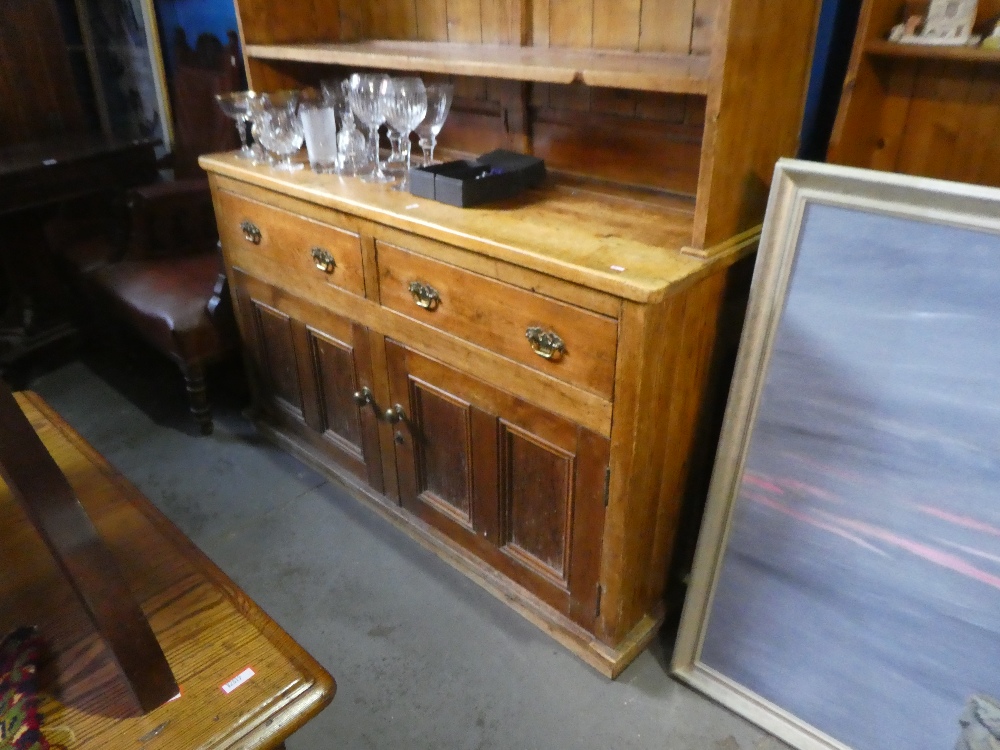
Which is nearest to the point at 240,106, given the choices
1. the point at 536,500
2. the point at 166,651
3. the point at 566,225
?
the point at 566,225

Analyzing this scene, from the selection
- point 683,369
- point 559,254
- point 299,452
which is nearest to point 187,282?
point 299,452

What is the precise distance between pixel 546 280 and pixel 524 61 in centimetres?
45

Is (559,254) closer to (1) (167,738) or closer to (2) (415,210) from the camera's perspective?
(2) (415,210)

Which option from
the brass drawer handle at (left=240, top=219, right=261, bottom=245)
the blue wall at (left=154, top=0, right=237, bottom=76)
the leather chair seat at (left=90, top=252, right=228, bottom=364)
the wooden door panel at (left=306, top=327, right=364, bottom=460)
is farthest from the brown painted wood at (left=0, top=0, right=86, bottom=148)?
the wooden door panel at (left=306, top=327, right=364, bottom=460)

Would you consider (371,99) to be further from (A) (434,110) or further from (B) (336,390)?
(B) (336,390)

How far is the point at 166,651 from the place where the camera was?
74cm

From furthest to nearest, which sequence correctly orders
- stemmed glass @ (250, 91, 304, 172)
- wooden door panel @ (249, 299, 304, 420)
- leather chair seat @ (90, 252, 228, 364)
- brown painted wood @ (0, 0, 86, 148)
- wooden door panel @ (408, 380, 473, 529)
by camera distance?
1. brown painted wood @ (0, 0, 86, 148)
2. leather chair seat @ (90, 252, 228, 364)
3. wooden door panel @ (249, 299, 304, 420)
4. stemmed glass @ (250, 91, 304, 172)
5. wooden door panel @ (408, 380, 473, 529)

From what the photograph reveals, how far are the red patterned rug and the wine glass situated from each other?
121 centimetres

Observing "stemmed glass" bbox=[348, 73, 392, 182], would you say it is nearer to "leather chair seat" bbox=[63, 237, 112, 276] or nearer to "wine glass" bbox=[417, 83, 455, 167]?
"wine glass" bbox=[417, 83, 455, 167]

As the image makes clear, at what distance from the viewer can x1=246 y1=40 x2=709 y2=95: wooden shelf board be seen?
112cm

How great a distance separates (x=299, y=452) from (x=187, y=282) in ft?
2.13

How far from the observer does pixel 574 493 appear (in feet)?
4.42

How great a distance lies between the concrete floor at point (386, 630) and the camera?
4.54 ft

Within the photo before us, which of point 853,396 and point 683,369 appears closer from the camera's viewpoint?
point 853,396
